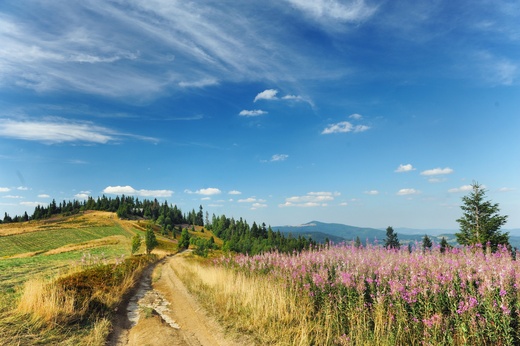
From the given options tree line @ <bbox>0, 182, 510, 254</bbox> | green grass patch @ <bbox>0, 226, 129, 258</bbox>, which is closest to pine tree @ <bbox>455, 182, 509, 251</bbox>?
tree line @ <bbox>0, 182, 510, 254</bbox>

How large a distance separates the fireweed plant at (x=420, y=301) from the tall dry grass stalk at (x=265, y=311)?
0.46m

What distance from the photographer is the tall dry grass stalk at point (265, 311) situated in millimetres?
7324

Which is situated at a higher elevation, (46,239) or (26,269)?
(26,269)

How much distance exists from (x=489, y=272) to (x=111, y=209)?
217821 mm

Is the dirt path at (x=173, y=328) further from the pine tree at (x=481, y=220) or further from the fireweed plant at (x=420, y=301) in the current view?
the pine tree at (x=481, y=220)

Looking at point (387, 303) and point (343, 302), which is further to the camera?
point (343, 302)

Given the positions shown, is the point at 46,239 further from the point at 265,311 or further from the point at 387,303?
the point at 387,303

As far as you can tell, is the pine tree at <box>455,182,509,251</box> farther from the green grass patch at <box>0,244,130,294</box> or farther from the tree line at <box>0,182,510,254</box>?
the green grass patch at <box>0,244,130,294</box>

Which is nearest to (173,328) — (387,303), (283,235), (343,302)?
(343,302)

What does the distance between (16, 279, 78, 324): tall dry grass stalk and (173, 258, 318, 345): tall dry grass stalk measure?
4776mm

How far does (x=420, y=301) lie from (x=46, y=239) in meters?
116

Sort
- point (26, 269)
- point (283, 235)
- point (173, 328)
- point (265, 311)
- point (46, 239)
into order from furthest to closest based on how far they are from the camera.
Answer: point (283, 235) → point (46, 239) → point (26, 269) → point (173, 328) → point (265, 311)

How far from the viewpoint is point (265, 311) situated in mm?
8656

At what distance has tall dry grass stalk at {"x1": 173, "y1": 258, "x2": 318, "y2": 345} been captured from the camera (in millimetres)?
7324
